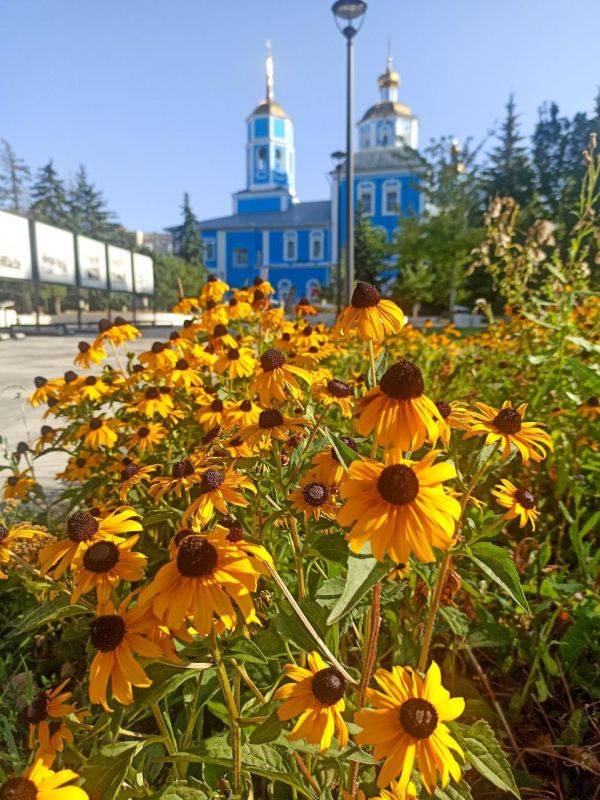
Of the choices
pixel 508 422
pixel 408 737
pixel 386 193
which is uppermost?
pixel 386 193

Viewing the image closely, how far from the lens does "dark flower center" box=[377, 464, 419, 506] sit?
75 cm

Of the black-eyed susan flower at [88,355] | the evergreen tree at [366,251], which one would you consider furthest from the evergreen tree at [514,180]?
the black-eyed susan flower at [88,355]

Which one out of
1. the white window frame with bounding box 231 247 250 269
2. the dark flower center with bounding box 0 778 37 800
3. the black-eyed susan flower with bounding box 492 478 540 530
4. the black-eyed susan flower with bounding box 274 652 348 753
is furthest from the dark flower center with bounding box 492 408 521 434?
the white window frame with bounding box 231 247 250 269

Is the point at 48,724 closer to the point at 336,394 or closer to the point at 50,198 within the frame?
the point at 336,394

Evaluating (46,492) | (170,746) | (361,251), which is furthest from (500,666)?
(361,251)

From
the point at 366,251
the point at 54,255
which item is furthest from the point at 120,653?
the point at 366,251

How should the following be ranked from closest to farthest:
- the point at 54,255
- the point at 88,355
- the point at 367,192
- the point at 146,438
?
1. the point at 146,438
2. the point at 88,355
3. the point at 54,255
4. the point at 367,192

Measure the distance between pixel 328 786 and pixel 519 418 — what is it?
33.9 inches

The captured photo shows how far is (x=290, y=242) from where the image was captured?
44.5 m

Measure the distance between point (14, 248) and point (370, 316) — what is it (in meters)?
16.4

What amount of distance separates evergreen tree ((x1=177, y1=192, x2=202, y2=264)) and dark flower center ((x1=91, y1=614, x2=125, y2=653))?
55004 mm

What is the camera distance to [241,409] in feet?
5.85

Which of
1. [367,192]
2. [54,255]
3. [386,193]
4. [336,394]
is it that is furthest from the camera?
[367,192]

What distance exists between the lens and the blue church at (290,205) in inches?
1570
